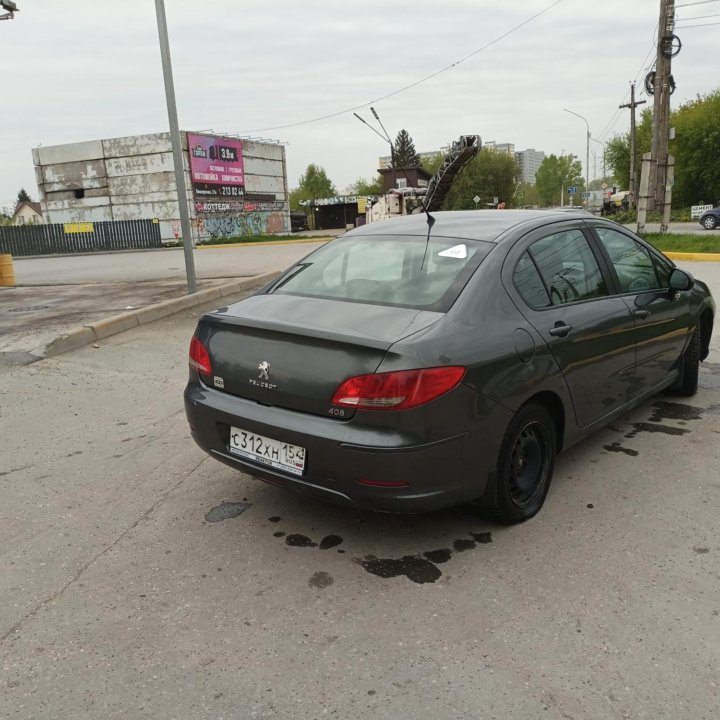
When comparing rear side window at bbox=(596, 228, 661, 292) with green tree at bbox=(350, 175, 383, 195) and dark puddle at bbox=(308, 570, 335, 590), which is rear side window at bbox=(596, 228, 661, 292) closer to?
dark puddle at bbox=(308, 570, 335, 590)

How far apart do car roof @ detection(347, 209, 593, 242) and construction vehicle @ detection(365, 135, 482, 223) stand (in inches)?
686

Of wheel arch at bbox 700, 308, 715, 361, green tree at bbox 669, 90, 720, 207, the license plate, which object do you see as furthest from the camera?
green tree at bbox 669, 90, 720, 207

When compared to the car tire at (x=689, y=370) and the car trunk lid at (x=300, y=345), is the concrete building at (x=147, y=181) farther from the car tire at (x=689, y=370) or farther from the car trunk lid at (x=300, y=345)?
the car trunk lid at (x=300, y=345)

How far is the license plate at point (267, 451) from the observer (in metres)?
A: 3.02

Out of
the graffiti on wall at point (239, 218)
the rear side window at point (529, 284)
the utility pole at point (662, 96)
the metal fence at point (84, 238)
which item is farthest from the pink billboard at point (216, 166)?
the rear side window at point (529, 284)

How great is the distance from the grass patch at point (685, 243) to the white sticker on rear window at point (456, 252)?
15.0 m

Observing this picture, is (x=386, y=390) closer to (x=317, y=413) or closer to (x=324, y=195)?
(x=317, y=413)

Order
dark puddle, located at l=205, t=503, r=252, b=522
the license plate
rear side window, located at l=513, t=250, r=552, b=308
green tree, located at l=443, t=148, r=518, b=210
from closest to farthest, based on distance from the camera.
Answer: the license plate < rear side window, located at l=513, t=250, r=552, b=308 < dark puddle, located at l=205, t=503, r=252, b=522 < green tree, located at l=443, t=148, r=518, b=210

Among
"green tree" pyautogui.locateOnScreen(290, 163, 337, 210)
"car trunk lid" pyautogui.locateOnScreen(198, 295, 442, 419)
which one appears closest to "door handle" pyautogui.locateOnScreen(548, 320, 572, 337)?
"car trunk lid" pyautogui.locateOnScreen(198, 295, 442, 419)

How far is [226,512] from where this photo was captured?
3.56 meters

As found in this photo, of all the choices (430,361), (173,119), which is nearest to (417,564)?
(430,361)

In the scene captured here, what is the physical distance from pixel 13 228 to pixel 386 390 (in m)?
40.5

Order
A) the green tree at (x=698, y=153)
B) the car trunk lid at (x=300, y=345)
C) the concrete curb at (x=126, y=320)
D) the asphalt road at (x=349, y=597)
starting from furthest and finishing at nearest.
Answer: the green tree at (x=698, y=153) < the concrete curb at (x=126, y=320) < the car trunk lid at (x=300, y=345) < the asphalt road at (x=349, y=597)

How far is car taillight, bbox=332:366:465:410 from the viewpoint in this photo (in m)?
2.77
